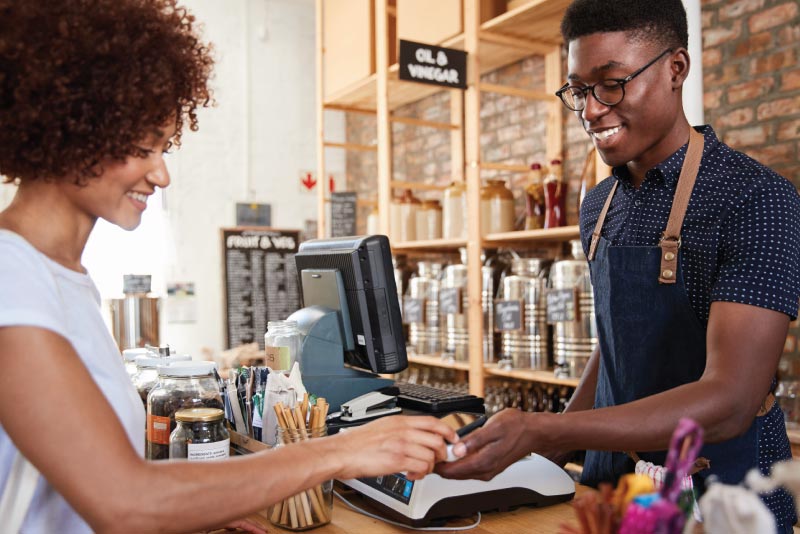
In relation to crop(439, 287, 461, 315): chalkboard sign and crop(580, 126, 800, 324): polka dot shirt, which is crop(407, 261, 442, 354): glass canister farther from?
crop(580, 126, 800, 324): polka dot shirt

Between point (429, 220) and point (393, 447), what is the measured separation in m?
3.06

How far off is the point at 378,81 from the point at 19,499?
357 cm

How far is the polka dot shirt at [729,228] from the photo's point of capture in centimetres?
140

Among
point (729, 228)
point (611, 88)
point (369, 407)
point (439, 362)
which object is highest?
point (611, 88)

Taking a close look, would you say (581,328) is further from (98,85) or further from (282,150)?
(282,150)

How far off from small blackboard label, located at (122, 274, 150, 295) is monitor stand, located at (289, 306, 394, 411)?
217 cm

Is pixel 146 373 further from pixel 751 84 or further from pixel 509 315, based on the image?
pixel 751 84

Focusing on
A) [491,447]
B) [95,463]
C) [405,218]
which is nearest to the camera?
[95,463]

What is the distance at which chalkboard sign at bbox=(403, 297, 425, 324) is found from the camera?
4074 mm

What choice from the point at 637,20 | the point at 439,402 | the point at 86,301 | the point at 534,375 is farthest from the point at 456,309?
the point at 86,301

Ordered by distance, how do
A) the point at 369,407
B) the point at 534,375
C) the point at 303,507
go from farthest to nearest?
the point at 534,375 → the point at 369,407 → the point at 303,507

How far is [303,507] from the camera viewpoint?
1412 millimetres

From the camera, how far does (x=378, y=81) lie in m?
4.23

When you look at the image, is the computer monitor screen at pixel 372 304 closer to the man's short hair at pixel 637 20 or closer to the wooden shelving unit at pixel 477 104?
the man's short hair at pixel 637 20
